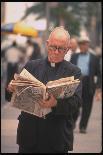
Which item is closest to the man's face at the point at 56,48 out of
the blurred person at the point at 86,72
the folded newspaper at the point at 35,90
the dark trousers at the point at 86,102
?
the folded newspaper at the point at 35,90

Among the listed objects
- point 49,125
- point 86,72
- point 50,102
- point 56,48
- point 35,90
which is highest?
point 86,72

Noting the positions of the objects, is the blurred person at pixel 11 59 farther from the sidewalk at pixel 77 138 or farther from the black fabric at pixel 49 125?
the black fabric at pixel 49 125

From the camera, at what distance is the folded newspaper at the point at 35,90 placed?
5.94 meters

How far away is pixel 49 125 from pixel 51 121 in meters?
0.04

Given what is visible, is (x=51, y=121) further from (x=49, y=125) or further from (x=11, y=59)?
(x=11, y=59)

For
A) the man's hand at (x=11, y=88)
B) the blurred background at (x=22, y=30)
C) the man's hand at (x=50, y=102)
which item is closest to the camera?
the man's hand at (x=50, y=102)

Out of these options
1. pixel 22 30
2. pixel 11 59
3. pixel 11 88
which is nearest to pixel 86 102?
pixel 11 88

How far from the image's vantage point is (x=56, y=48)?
20.2 ft

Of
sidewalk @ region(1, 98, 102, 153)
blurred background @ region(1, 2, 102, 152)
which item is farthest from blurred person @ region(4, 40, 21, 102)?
sidewalk @ region(1, 98, 102, 153)

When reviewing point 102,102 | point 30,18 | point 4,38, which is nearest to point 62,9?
point 4,38

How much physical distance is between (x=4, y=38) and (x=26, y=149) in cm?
3599

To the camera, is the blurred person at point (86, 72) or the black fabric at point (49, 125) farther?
the blurred person at point (86, 72)

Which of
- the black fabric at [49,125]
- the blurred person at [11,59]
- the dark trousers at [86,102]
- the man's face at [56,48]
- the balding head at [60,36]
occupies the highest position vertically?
the blurred person at [11,59]

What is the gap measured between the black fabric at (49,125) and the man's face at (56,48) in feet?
0.18
